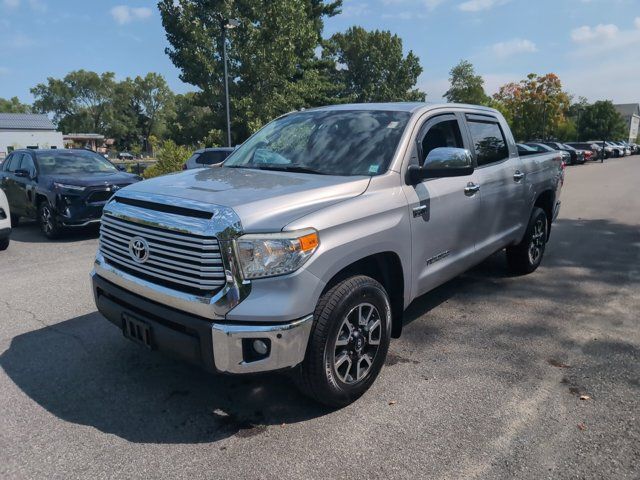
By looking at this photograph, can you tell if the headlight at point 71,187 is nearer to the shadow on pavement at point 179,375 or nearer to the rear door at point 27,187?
the rear door at point 27,187

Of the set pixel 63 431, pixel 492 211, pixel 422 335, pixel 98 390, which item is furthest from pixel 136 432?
pixel 492 211

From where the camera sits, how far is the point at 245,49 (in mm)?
26297

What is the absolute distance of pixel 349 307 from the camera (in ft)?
9.37

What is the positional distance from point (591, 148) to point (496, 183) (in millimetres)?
43649

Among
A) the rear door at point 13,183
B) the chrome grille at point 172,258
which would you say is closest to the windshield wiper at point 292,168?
the chrome grille at point 172,258

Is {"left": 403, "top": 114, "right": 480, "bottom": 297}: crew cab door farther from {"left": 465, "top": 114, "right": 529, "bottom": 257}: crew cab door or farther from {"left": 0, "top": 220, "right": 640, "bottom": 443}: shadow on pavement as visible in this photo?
{"left": 0, "top": 220, "right": 640, "bottom": 443}: shadow on pavement

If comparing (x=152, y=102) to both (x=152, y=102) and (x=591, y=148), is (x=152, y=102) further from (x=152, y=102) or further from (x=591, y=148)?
(x=591, y=148)

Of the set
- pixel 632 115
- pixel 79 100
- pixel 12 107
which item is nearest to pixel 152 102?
pixel 79 100

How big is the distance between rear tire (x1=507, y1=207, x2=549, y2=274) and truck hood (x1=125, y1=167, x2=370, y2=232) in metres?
3.26

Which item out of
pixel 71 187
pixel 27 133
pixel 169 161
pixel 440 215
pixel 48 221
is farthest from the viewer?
pixel 27 133

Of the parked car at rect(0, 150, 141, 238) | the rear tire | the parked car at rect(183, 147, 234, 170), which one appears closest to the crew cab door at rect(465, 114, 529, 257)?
the rear tire

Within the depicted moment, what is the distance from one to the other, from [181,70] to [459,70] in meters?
61.1

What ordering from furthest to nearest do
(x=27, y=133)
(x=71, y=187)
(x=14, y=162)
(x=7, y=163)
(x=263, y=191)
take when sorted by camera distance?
1. (x=27, y=133)
2. (x=7, y=163)
3. (x=14, y=162)
4. (x=71, y=187)
5. (x=263, y=191)

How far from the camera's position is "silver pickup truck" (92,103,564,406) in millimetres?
2549
